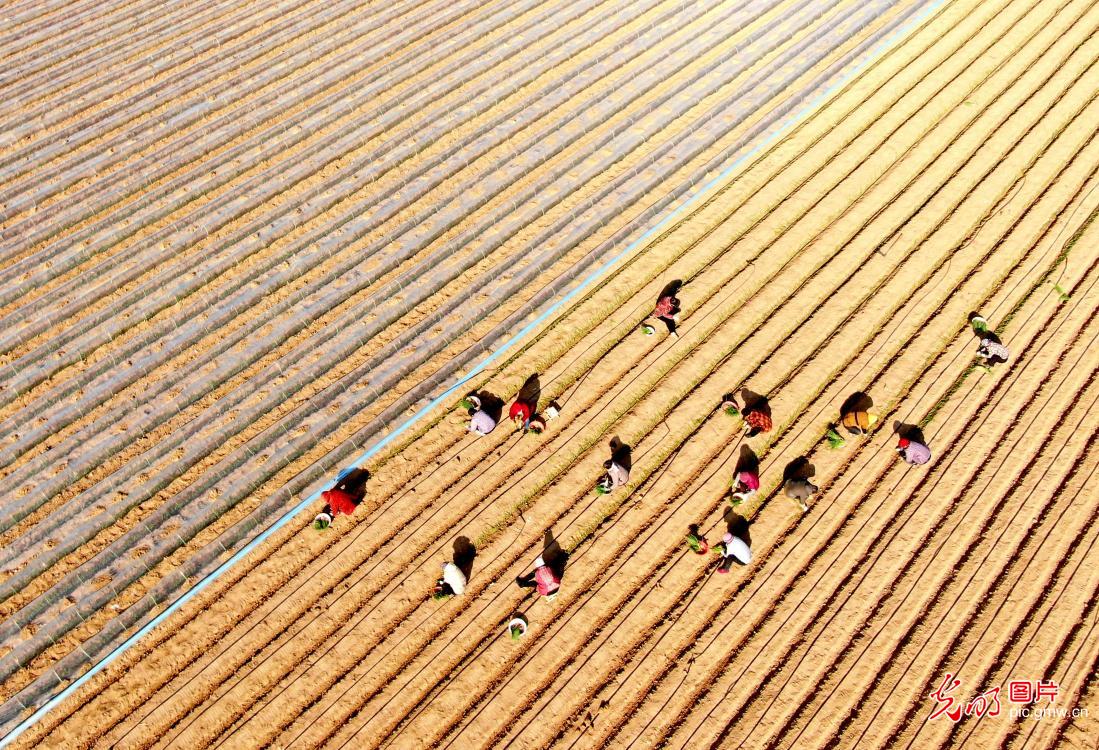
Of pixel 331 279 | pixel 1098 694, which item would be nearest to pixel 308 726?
pixel 331 279

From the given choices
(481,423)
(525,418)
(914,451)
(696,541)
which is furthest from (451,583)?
(914,451)

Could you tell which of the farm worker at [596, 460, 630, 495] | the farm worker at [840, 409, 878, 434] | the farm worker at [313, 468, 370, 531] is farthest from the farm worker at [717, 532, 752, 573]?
the farm worker at [313, 468, 370, 531]

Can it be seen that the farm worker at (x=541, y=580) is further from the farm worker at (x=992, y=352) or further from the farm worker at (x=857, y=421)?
the farm worker at (x=992, y=352)

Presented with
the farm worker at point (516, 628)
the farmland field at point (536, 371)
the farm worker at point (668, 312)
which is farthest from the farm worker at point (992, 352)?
the farm worker at point (516, 628)

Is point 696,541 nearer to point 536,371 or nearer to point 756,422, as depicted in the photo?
point 756,422

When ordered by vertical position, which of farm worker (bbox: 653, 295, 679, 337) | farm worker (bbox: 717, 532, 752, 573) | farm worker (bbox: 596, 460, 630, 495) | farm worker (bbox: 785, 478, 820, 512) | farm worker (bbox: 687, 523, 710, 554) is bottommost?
farm worker (bbox: 596, 460, 630, 495)

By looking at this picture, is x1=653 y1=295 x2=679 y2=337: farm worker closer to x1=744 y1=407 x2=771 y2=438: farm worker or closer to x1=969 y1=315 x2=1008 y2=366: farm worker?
x1=744 y1=407 x2=771 y2=438: farm worker
